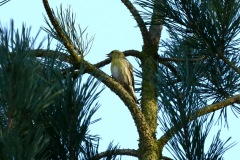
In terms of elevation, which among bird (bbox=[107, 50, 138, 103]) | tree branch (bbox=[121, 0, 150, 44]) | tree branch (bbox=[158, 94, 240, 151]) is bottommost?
tree branch (bbox=[158, 94, 240, 151])

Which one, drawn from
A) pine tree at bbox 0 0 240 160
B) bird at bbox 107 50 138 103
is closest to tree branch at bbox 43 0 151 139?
pine tree at bbox 0 0 240 160

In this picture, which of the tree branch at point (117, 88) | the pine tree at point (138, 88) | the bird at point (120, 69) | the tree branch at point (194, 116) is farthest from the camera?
the bird at point (120, 69)

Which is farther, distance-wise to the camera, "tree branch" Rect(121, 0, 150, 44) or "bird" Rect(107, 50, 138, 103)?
"bird" Rect(107, 50, 138, 103)

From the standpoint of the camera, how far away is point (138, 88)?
2891mm

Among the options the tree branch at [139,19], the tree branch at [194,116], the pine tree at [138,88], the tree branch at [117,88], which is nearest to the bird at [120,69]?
the pine tree at [138,88]

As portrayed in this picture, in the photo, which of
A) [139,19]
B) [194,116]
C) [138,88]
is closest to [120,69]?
[138,88]

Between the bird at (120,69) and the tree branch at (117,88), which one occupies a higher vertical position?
the bird at (120,69)

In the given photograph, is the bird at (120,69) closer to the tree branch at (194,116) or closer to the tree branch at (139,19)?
the tree branch at (139,19)

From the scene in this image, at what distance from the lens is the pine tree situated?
1399 millimetres

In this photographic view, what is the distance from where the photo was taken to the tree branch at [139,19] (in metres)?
2.36

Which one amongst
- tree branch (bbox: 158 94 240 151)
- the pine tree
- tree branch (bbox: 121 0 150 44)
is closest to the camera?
the pine tree

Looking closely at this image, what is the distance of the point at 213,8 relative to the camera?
7.06 ft

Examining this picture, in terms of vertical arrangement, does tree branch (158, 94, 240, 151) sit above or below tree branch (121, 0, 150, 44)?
below

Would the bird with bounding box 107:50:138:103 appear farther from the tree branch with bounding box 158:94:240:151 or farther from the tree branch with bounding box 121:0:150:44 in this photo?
the tree branch with bounding box 158:94:240:151
